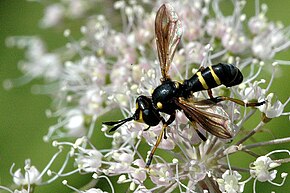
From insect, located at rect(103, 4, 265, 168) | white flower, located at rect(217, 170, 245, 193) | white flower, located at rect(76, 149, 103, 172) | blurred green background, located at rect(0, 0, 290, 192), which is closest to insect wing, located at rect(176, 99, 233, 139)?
insect, located at rect(103, 4, 265, 168)

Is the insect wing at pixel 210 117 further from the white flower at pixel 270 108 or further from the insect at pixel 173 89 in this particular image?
the white flower at pixel 270 108

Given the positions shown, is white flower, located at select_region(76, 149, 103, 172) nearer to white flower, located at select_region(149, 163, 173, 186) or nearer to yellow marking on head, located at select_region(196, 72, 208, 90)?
white flower, located at select_region(149, 163, 173, 186)

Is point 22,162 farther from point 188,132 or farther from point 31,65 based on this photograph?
point 188,132

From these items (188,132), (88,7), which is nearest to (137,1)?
(88,7)

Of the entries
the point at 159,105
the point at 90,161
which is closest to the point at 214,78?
the point at 159,105

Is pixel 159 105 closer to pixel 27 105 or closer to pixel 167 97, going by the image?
pixel 167 97

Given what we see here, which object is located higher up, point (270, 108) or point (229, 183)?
point (270, 108)
